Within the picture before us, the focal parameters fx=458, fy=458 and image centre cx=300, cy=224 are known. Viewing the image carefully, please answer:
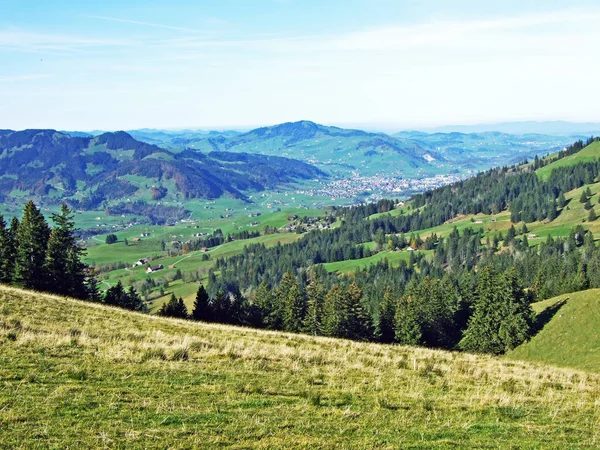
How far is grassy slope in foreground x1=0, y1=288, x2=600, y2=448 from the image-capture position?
12406 mm

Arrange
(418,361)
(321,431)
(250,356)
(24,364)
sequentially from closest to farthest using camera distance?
(321,431), (24,364), (250,356), (418,361)

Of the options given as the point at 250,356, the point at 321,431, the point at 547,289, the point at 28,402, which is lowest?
the point at 547,289

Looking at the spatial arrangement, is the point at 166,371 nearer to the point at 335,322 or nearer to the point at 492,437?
the point at 492,437

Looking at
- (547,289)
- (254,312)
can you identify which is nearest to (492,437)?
(254,312)

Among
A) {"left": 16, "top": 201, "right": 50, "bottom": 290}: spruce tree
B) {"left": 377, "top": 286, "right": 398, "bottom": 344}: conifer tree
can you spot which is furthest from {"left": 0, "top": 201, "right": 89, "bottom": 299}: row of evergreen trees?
{"left": 377, "top": 286, "right": 398, "bottom": 344}: conifer tree

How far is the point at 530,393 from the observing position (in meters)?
20.6

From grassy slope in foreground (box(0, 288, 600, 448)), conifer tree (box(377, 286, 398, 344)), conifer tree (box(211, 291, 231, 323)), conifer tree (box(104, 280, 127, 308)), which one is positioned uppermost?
grassy slope in foreground (box(0, 288, 600, 448))

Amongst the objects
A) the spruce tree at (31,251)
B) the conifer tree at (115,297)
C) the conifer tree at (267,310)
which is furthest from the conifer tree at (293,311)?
the spruce tree at (31,251)

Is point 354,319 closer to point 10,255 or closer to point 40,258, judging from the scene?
point 40,258

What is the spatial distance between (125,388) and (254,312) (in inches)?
2753

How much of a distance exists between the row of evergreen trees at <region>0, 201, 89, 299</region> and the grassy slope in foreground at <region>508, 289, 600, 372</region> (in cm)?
6768

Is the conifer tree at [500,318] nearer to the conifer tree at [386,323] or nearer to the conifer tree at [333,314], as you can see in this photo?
the conifer tree at [386,323]

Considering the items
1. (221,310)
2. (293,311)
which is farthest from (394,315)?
(221,310)

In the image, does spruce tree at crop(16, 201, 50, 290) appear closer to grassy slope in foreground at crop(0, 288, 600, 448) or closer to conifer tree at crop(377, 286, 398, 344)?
grassy slope in foreground at crop(0, 288, 600, 448)
